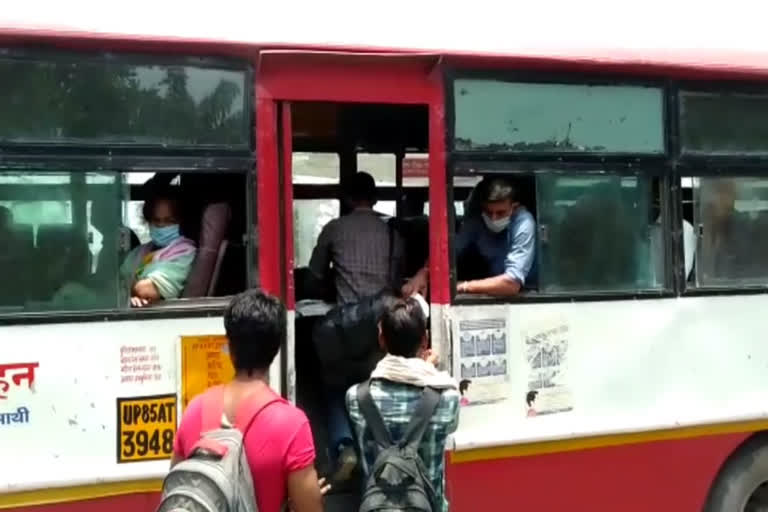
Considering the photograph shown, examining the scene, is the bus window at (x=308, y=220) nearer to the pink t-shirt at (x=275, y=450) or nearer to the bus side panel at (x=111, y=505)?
the bus side panel at (x=111, y=505)

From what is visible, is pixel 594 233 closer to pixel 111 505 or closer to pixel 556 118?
pixel 556 118

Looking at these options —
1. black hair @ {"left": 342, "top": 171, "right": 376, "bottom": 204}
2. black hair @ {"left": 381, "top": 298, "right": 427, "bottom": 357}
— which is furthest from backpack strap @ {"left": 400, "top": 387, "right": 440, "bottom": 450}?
black hair @ {"left": 342, "top": 171, "right": 376, "bottom": 204}

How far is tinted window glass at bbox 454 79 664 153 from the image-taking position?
14.1 ft

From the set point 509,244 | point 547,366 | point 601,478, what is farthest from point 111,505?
point 601,478

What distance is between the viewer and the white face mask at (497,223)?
4574 millimetres

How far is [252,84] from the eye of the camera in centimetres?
397

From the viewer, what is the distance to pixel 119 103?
378cm

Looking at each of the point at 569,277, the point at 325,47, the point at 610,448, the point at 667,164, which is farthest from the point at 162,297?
the point at 667,164

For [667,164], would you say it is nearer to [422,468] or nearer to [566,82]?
[566,82]

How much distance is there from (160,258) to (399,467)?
1.40 meters

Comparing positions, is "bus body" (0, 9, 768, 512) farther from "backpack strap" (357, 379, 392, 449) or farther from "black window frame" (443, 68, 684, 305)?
"backpack strap" (357, 379, 392, 449)

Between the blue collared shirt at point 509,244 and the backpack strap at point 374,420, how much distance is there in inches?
47.5

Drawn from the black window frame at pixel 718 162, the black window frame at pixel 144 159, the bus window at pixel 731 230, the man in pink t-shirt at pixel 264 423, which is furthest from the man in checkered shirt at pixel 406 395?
the bus window at pixel 731 230

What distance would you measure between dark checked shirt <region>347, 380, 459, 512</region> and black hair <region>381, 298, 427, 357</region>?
0.13 meters
